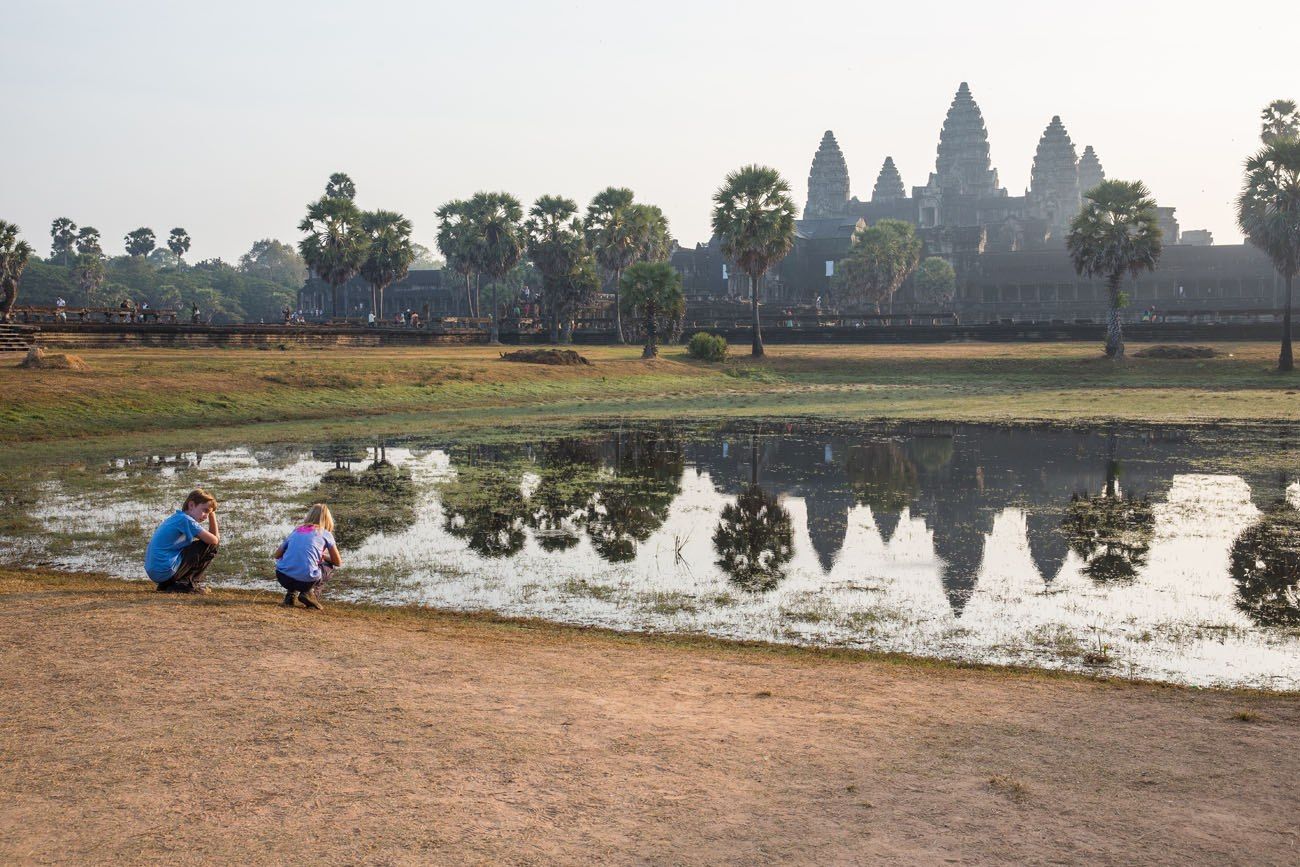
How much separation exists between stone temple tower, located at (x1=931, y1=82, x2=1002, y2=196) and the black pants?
146m

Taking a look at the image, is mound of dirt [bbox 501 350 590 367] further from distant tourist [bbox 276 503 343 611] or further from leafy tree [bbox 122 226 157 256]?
leafy tree [bbox 122 226 157 256]

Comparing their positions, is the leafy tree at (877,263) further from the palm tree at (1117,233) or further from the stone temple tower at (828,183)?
the stone temple tower at (828,183)

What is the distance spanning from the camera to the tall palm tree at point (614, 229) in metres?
78.6

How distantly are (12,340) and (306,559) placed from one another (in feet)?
107

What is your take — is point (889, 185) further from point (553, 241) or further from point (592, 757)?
point (592, 757)

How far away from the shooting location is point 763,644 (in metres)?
10.5

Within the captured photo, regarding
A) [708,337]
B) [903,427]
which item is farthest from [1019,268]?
[903,427]

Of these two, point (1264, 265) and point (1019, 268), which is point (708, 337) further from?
point (1264, 265)

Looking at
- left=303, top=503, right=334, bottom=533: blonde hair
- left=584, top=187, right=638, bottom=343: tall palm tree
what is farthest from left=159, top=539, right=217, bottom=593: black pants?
left=584, top=187, right=638, bottom=343: tall palm tree

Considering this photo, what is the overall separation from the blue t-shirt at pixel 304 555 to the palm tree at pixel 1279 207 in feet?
160

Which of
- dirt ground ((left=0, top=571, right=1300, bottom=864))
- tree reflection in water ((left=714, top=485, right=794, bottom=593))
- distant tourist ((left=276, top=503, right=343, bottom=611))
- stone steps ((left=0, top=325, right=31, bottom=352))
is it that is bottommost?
tree reflection in water ((left=714, top=485, right=794, bottom=593))

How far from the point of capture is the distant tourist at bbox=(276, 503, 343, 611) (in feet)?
36.9

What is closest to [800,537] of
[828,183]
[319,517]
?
[319,517]

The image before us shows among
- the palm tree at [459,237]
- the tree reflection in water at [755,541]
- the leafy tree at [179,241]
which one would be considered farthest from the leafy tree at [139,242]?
the tree reflection in water at [755,541]
